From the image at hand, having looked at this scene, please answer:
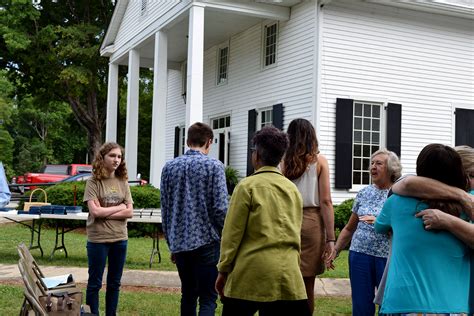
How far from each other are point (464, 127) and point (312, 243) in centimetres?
1205

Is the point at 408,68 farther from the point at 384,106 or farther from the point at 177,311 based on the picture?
the point at 177,311

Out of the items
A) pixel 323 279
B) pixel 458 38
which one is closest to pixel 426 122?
pixel 458 38

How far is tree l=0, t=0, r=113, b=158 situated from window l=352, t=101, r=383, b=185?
43.8 feet

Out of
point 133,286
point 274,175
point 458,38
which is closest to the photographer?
point 274,175

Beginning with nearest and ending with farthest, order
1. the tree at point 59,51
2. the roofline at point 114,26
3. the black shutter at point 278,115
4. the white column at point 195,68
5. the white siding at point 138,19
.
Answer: the white column at point 195,68
the black shutter at point 278,115
the white siding at point 138,19
the roofline at point 114,26
the tree at point 59,51

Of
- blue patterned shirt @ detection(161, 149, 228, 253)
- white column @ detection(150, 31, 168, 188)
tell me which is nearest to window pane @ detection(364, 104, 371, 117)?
white column @ detection(150, 31, 168, 188)

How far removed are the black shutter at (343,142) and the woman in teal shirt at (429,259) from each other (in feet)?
34.9

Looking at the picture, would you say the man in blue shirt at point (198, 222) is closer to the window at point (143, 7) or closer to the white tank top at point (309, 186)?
the white tank top at point (309, 186)

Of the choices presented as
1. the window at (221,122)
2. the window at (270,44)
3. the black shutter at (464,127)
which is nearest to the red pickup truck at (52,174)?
the window at (221,122)

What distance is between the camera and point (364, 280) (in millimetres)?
4809

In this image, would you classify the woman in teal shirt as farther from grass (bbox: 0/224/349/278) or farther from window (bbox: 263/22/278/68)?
window (bbox: 263/22/278/68)

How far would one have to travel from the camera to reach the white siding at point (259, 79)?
559 inches

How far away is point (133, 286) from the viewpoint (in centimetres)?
798

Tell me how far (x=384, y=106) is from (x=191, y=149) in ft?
34.6
